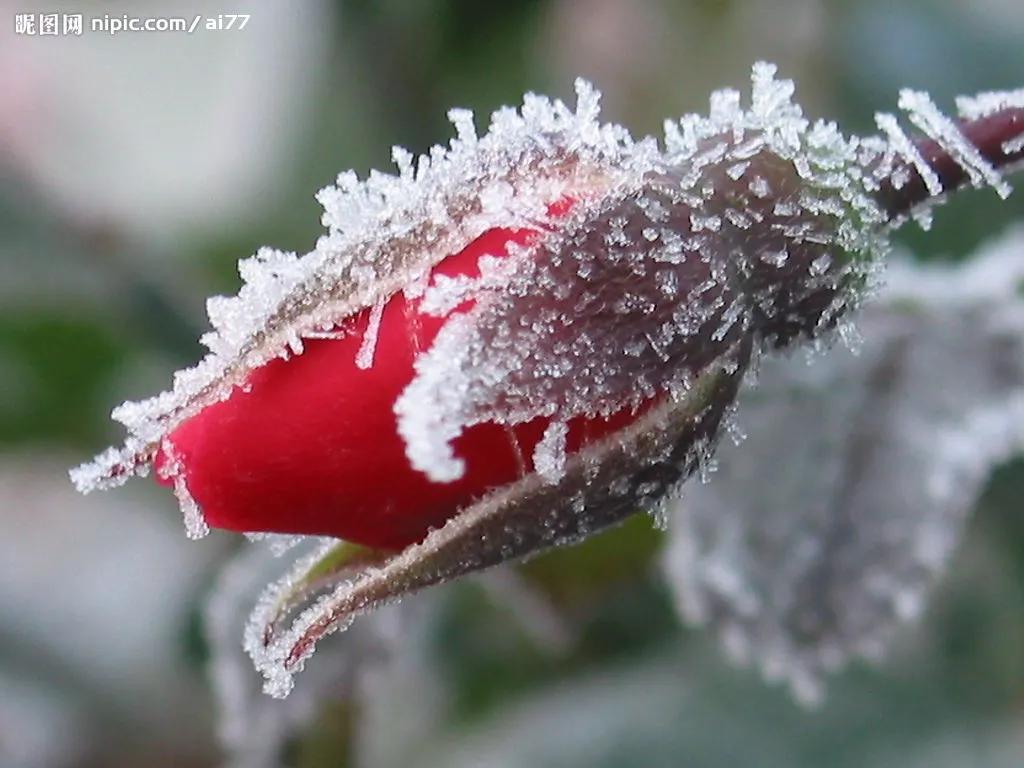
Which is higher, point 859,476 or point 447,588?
point 447,588

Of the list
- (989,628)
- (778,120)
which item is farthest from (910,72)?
(778,120)

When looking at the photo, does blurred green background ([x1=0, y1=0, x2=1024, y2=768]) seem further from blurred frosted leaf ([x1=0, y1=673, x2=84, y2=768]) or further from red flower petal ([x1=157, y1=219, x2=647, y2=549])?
red flower petal ([x1=157, y1=219, x2=647, y2=549])

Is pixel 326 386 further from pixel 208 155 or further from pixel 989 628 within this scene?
pixel 208 155

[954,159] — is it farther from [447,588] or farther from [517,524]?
[447,588]

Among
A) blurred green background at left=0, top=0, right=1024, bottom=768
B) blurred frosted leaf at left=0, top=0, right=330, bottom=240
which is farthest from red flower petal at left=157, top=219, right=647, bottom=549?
blurred frosted leaf at left=0, top=0, right=330, bottom=240

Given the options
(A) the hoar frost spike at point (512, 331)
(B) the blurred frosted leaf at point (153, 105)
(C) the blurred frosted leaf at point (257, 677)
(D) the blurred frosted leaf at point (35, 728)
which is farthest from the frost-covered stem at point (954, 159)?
(B) the blurred frosted leaf at point (153, 105)

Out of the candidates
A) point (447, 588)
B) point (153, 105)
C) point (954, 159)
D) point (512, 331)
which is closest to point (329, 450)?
point (512, 331)

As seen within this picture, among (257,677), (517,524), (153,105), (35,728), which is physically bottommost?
(517,524)

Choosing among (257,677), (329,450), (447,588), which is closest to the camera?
(329,450)
